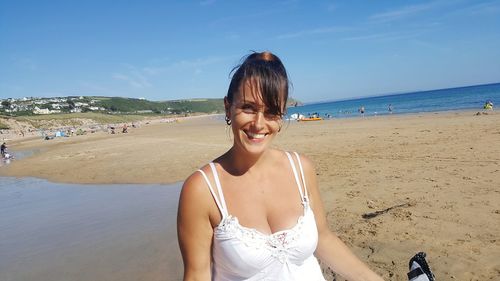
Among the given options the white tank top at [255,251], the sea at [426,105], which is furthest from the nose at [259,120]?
the sea at [426,105]

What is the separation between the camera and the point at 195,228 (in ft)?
5.89

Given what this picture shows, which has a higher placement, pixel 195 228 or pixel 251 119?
pixel 251 119

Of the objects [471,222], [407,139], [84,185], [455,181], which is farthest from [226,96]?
[407,139]

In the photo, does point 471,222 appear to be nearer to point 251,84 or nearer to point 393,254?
point 393,254

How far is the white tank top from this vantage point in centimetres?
179

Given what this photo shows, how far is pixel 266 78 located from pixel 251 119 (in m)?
0.22

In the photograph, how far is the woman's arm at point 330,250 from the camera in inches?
86.0

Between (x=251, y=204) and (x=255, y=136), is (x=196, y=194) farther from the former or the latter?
(x=255, y=136)

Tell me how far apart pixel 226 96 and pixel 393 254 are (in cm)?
360

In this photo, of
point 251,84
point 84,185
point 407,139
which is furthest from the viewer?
point 407,139

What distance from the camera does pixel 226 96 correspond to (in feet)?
6.65

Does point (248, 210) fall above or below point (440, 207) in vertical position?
above

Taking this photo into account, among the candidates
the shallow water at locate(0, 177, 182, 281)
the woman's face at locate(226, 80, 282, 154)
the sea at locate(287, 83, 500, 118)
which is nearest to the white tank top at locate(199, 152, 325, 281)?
the woman's face at locate(226, 80, 282, 154)

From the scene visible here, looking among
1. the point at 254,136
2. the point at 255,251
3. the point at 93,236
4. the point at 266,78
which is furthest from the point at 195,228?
the point at 93,236
